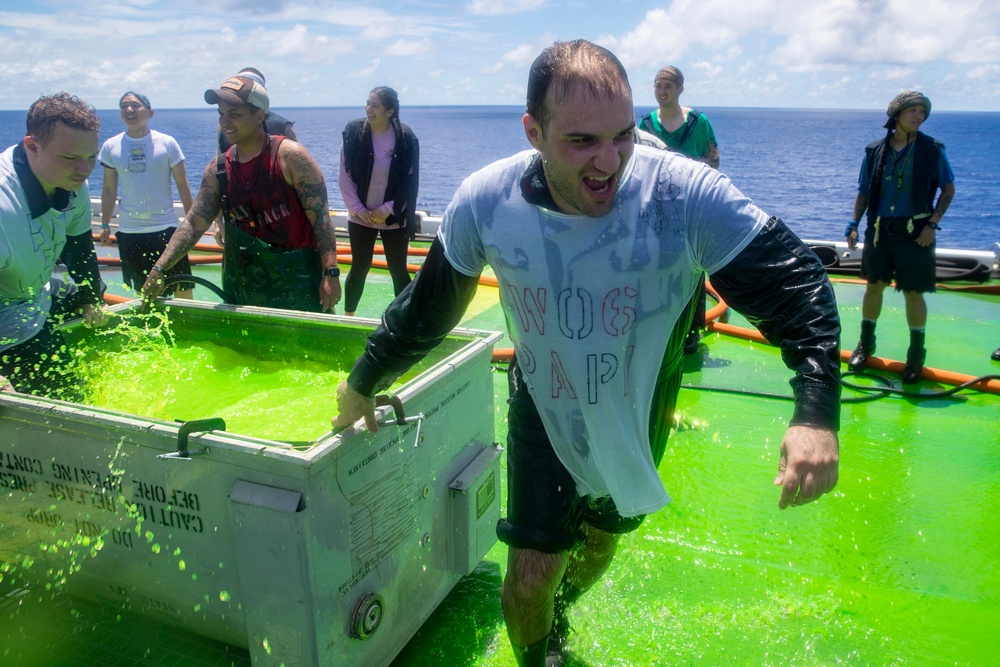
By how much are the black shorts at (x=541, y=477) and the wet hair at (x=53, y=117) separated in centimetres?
217

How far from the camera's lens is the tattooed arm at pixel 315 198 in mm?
4102

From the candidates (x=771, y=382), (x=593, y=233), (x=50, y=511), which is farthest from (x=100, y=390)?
(x=771, y=382)

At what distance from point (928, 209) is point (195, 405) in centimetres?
502

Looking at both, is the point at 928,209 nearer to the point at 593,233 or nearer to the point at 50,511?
the point at 593,233

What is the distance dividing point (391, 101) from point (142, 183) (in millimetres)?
2273

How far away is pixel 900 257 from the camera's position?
5500 millimetres

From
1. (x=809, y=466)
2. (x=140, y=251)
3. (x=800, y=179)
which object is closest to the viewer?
(x=809, y=466)

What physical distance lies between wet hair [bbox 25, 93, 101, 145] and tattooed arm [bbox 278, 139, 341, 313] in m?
Result: 1.11

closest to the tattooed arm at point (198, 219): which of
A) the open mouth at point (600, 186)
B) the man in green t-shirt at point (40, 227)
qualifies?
the man in green t-shirt at point (40, 227)

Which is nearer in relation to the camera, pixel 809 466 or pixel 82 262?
pixel 809 466

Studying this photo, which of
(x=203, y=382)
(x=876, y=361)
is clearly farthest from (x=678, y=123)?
(x=203, y=382)

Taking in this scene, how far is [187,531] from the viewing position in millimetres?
2324

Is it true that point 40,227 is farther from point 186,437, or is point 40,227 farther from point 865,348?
point 865,348

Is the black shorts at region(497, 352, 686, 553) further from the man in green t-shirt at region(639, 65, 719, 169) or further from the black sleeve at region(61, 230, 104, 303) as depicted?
the man in green t-shirt at region(639, 65, 719, 169)
